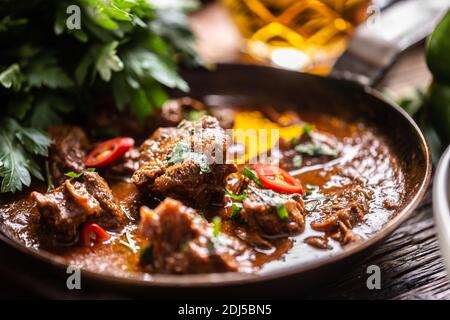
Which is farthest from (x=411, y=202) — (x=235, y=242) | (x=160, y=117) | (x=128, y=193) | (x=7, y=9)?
(x=7, y=9)

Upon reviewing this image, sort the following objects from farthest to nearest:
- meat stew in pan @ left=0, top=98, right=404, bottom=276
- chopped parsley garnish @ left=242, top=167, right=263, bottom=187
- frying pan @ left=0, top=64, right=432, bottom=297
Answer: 1. chopped parsley garnish @ left=242, top=167, right=263, bottom=187
2. meat stew in pan @ left=0, top=98, right=404, bottom=276
3. frying pan @ left=0, top=64, right=432, bottom=297

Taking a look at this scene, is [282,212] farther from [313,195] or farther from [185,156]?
[185,156]

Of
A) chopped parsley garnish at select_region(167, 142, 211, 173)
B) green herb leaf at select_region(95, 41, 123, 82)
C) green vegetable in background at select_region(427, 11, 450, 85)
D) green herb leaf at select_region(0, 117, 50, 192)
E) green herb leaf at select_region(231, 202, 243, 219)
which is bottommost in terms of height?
green herb leaf at select_region(0, 117, 50, 192)

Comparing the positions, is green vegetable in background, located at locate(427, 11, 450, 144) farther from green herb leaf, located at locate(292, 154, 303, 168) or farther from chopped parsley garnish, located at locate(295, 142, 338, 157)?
green herb leaf, located at locate(292, 154, 303, 168)

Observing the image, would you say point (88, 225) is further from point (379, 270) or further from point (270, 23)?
point (270, 23)

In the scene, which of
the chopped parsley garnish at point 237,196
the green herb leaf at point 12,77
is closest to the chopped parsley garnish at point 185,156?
the chopped parsley garnish at point 237,196

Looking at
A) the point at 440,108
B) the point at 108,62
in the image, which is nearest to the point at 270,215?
the point at 108,62

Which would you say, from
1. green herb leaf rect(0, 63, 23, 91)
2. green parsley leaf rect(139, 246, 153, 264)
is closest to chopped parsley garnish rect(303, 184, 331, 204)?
green parsley leaf rect(139, 246, 153, 264)
